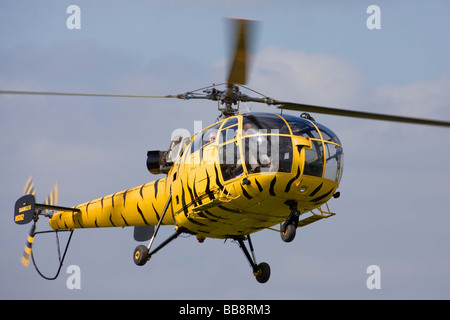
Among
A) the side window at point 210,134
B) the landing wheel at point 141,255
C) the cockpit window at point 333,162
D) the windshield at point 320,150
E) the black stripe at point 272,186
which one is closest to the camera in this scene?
the black stripe at point 272,186

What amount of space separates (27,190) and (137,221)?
6.69m

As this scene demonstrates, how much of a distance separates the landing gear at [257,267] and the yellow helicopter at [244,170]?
1.2 inches

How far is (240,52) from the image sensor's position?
16719mm

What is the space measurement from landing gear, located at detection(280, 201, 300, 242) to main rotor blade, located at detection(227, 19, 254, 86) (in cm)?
342

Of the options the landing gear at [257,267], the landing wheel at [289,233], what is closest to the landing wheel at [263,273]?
the landing gear at [257,267]

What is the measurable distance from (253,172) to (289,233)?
1.77 m

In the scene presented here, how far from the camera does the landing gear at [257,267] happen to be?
923 inches

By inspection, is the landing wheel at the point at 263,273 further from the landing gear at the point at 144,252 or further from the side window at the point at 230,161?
the side window at the point at 230,161

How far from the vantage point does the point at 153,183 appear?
942 inches

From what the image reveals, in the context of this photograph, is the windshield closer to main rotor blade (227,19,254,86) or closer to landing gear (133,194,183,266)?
main rotor blade (227,19,254,86)

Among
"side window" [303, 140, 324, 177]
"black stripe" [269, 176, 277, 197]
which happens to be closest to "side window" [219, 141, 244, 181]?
"black stripe" [269, 176, 277, 197]

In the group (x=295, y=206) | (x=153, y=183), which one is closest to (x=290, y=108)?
(x=295, y=206)

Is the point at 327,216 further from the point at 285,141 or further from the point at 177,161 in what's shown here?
the point at 177,161

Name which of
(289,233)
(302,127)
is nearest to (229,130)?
(302,127)
